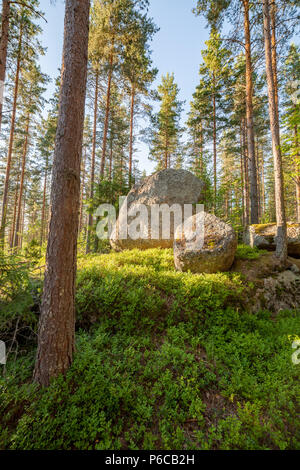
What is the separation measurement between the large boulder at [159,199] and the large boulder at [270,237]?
2.72 meters

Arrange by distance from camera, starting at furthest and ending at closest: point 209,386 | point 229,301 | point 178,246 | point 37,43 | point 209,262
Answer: point 37,43
point 178,246
point 209,262
point 229,301
point 209,386

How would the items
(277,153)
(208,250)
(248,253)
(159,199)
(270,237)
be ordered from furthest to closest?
(159,199)
(270,237)
(248,253)
(277,153)
(208,250)

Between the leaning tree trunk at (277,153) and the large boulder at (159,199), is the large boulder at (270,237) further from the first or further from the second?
the large boulder at (159,199)

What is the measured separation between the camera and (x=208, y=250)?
513 cm

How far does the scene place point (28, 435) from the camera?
1947 mm

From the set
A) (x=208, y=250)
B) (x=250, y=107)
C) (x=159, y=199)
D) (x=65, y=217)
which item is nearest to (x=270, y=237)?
(x=208, y=250)

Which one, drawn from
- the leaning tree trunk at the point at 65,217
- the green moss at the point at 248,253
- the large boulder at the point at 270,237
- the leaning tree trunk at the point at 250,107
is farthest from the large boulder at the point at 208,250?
the leaning tree trunk at the point at 250,107

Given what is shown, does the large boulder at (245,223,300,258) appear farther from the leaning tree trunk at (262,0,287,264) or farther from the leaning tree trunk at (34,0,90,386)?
the leaning tree trunk at (34,0,90,386)

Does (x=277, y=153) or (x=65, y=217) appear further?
(x=277, y=153)

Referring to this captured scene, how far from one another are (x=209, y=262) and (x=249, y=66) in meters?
9.47

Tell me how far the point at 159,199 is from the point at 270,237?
15.2 ft

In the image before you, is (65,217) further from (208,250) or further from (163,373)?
(208,250)
